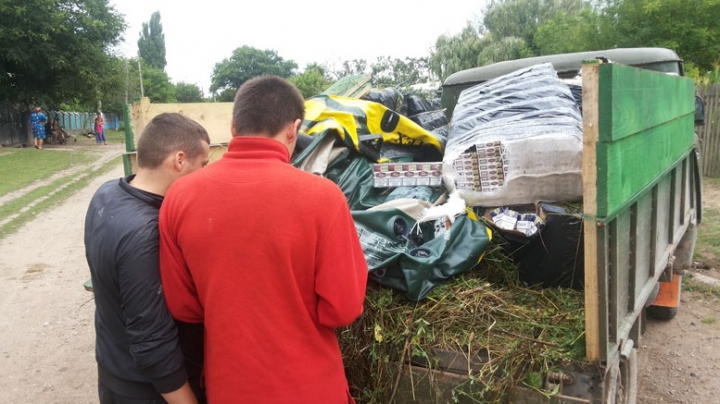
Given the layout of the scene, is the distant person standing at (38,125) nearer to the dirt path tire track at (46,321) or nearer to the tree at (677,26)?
the dirt path tire track at (46,321)

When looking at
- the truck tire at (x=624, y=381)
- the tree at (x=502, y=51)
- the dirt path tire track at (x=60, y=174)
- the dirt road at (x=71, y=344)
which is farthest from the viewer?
the tree at (x=502, y=51)

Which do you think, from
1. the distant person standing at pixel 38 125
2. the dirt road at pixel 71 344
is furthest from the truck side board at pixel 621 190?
the distant person standing at pixel 38 125

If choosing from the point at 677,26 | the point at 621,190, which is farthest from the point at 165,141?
the point at 677,26

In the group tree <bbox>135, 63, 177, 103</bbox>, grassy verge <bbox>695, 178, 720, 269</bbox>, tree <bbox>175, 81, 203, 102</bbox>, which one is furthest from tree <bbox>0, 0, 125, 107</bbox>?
tree <bbox>175, 81, 203, 102</bbox>

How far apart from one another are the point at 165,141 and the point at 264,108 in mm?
443

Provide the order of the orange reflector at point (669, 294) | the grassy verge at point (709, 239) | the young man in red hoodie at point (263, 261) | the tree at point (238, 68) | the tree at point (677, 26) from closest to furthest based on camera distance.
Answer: the young man in red hoodie at point (263, 261), the orange reflector at point (669, 294), the grassy verge at point (709, 239), the tree at point (677, 26), the tree at point (238, 68)

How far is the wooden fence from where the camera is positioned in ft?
40.4

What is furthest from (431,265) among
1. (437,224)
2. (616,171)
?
(616,171)

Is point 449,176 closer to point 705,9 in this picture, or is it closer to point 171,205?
point 171,205

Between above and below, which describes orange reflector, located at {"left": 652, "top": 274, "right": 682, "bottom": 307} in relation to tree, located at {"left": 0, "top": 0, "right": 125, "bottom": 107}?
below

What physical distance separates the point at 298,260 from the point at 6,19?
24745 mm

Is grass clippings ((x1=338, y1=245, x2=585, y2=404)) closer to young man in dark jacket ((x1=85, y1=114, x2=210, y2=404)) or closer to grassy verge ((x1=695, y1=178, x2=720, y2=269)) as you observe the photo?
young man in dark jacket ((x1=85, y1=114, x2=210, y2=404))

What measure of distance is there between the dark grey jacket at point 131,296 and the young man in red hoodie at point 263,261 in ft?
0.21

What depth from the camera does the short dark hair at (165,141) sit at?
1960mm
